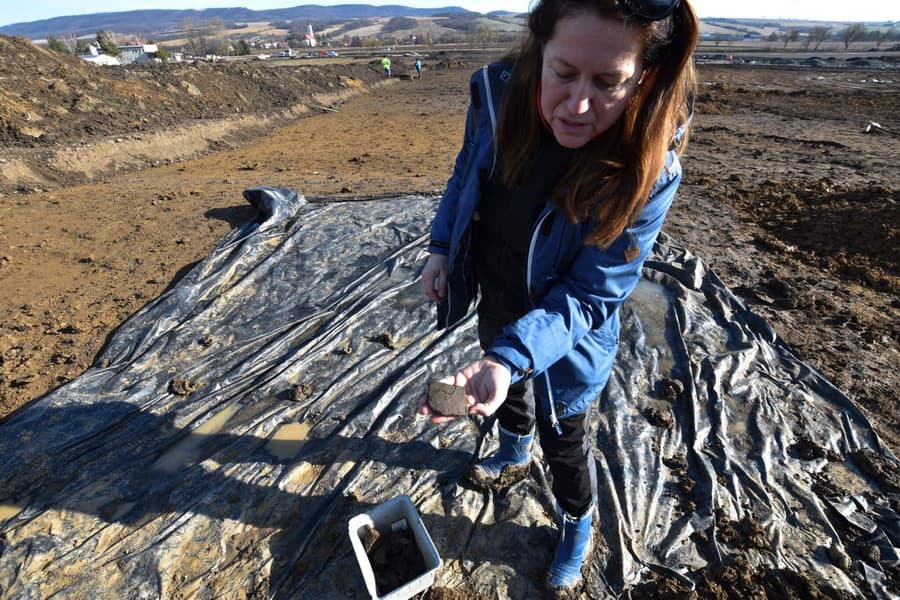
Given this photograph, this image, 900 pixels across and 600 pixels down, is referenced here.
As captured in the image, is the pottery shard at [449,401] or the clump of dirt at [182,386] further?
the clump of dirt at [182,386]

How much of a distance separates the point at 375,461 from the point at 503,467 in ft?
2.35

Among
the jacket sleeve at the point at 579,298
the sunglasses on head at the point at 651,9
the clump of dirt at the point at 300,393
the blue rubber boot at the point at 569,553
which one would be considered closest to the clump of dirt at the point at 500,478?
the blue rubber boot at the point at 569,553

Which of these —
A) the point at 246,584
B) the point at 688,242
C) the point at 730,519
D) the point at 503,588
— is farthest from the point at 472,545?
the point at 688,242

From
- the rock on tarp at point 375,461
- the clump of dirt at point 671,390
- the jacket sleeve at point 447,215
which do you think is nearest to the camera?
the jacket sleeve at point 447,215

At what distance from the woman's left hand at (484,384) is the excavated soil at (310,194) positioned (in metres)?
1.47

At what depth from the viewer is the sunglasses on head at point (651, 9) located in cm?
92

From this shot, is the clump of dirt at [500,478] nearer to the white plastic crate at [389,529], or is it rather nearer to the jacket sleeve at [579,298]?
the white plastic crate at [389,529]

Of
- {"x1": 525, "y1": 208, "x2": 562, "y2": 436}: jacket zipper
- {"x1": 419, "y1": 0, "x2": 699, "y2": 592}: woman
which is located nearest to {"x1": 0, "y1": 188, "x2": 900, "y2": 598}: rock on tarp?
{"x1": 419, "y1": 0, "x2": 699, "y2": 592}: woman

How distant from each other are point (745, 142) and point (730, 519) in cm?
920

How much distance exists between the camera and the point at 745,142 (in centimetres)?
905

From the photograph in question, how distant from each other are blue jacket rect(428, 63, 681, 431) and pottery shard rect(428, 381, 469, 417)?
0.14 m

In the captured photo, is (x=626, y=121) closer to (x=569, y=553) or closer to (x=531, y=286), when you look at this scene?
(x=531, y=286)

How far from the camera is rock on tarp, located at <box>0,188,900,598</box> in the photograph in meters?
2.05

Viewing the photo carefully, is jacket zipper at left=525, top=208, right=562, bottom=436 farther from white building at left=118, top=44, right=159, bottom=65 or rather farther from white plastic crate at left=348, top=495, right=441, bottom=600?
white building at left=118, top=44, right=159, bottom=65
